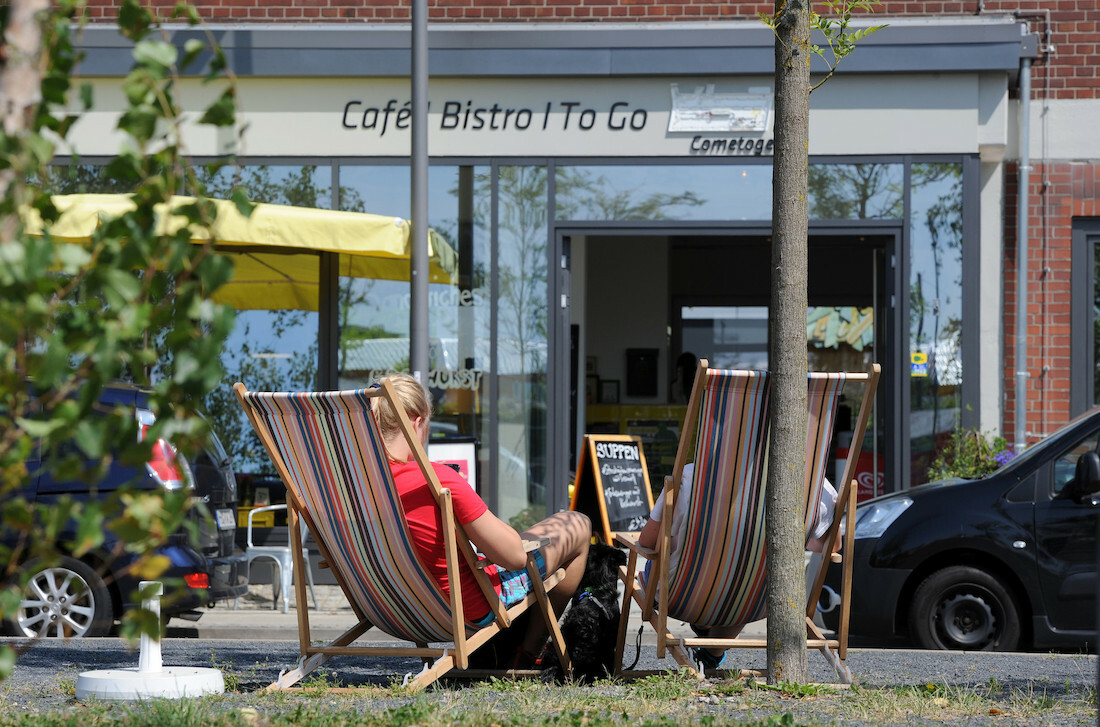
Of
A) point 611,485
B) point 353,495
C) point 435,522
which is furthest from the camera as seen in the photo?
point 611,485

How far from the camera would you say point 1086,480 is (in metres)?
6.47

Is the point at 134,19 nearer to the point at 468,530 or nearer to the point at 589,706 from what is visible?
the point at 468,530

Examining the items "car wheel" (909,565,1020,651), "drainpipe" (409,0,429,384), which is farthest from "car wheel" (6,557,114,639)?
"car wheel" (909,565,1020,651)

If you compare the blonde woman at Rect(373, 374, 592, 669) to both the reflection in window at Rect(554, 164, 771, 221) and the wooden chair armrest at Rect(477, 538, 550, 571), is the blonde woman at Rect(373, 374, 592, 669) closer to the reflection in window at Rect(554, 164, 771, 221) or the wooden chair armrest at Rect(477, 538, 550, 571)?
the wooden chair armrest at Rect(477, 538, 550, 571)

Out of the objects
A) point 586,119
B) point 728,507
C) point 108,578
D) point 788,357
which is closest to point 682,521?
point 728,507

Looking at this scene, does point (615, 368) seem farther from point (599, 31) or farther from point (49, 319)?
point (49, 319)

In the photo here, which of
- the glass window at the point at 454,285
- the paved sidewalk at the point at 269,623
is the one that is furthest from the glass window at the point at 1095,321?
the glass window at the point at 454,285

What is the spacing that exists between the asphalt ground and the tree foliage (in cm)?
221

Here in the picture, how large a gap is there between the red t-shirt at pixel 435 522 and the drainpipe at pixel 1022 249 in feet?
24.3

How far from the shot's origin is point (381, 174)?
10.9m

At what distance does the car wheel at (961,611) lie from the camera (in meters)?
6.64

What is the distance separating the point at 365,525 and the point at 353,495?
4.6 inches

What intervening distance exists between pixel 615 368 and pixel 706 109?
19.8 feet

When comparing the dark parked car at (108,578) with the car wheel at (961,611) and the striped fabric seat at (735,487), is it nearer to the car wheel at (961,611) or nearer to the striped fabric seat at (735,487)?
the striped fabric seat at (735,487)
